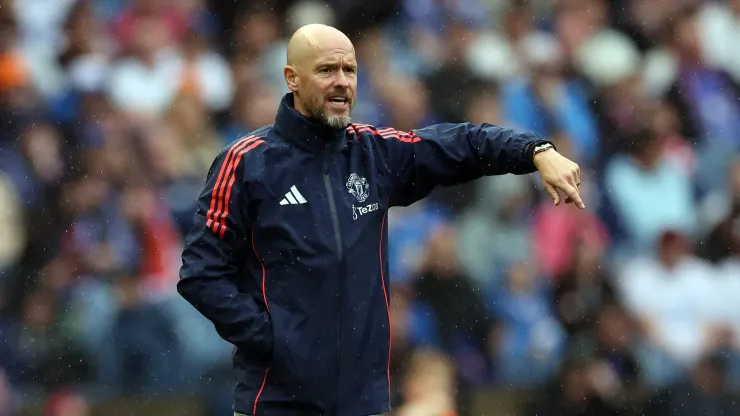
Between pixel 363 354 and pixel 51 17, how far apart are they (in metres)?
5.53

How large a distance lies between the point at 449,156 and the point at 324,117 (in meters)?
0.50

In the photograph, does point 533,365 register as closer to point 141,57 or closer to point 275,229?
point 141,57

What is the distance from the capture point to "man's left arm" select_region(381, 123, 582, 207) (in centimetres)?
442

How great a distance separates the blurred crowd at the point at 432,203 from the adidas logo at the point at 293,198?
337 cm

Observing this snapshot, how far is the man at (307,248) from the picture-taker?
13.9 feet

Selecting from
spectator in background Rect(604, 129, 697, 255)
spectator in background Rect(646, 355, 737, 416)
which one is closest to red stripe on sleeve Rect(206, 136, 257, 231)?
spectator in background Rect(646, 355, 737, 416)

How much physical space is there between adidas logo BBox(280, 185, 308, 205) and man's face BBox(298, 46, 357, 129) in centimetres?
27

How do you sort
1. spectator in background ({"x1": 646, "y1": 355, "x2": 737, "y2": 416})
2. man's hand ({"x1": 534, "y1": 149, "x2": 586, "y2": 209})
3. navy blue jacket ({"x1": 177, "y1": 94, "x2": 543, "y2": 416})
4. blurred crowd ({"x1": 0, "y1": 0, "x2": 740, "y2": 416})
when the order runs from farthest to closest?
spectator in background ({"x1": 646, "y1": 355, "x2": 737, "y2": 416}) < blurred crowd ({"x1": 0, "y1": 0, "x2": 740, "y2": 416}) < navy blue jacket ({"x1": 177, "y1": 94, "x2": 543, "y2": 416}) < man's hand ({"x1": 534, "y1": 149, "x2": 586, "y2": 209})

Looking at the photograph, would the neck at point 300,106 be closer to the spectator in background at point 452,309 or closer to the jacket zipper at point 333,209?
the jacket zipper at point 333,209

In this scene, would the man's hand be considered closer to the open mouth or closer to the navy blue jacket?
the navy blue jacket

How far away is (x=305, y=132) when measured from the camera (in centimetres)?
436

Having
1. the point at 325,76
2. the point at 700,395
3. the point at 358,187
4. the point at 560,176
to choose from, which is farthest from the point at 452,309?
the point at 560,176

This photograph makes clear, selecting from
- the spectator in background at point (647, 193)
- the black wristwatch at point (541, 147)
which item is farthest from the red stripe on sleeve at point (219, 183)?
the spectator in background at point (647, 193)

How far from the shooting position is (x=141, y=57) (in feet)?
29.3
